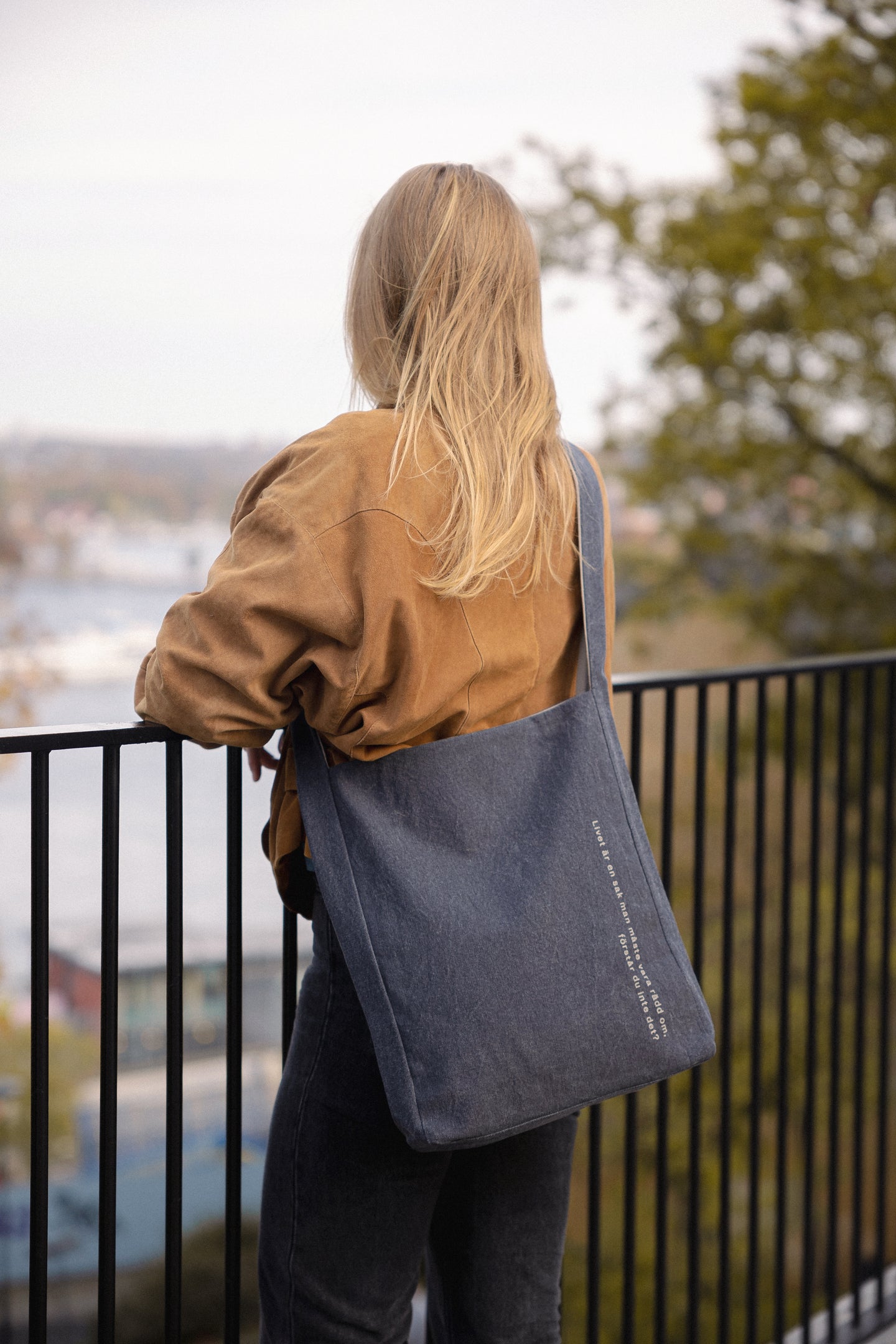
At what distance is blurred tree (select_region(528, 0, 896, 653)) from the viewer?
7.33m

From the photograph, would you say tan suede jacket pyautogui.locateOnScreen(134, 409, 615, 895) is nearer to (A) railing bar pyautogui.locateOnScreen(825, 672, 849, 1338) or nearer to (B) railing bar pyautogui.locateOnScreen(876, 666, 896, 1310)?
(A) railing bar pyautogui.locateOnScreen(825, 672, 849, 1338)

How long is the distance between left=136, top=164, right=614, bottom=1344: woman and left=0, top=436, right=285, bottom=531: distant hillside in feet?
35.4

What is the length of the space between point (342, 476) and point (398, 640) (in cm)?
14

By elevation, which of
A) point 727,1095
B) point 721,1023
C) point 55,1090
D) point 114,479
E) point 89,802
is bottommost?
point 55,1090

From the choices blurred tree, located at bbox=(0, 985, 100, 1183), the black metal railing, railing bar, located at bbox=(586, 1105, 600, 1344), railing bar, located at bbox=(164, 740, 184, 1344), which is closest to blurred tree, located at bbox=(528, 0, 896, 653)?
the black metal railing

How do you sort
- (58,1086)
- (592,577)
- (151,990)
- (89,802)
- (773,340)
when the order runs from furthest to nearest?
(89,802) < (151,990) < (58,1086) < (773,340) < (592,577)

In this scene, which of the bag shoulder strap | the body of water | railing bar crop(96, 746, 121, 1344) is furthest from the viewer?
the body of water

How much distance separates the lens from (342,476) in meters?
0.88

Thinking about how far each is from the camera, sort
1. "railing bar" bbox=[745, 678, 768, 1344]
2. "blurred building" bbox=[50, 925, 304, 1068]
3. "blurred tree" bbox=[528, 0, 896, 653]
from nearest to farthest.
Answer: "railing bar" bbox=[745, 678, 768, 1344] < "blurred tree" bbox=[528, 0, 896, 653] < "blurred building" bbox=[50, 925, 304, 1068]

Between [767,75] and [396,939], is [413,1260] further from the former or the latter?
[767,75]

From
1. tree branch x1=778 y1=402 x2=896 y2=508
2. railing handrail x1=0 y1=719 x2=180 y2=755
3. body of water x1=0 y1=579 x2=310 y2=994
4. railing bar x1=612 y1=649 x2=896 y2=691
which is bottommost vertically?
body of water x1=0 y1=579 x2=310 y2=994

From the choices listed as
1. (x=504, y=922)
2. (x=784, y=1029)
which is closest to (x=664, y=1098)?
(x=784, y=1029)

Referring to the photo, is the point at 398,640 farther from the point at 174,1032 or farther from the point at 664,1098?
the point at 664,1098

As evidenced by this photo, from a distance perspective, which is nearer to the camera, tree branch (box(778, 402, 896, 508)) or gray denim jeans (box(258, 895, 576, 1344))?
gray denim jeans (box(258, 895, 576, 1344))
